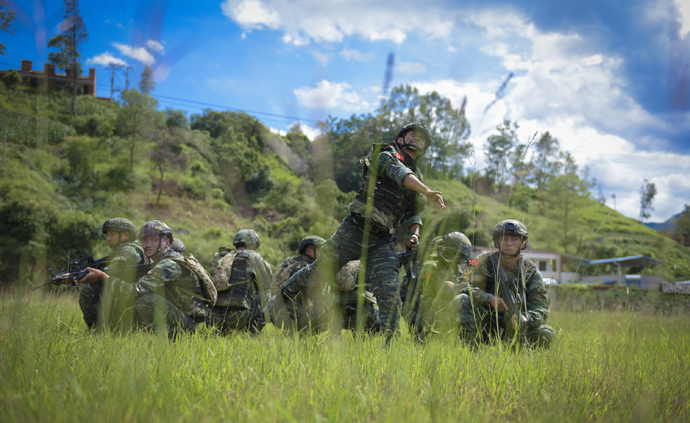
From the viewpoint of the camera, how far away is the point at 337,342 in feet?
7.94

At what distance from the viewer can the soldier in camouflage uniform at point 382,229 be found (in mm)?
3414

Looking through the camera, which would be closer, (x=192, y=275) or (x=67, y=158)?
(x=192, y=275)

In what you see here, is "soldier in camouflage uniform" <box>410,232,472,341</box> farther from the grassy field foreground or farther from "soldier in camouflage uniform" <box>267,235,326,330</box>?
the grassy field foreground


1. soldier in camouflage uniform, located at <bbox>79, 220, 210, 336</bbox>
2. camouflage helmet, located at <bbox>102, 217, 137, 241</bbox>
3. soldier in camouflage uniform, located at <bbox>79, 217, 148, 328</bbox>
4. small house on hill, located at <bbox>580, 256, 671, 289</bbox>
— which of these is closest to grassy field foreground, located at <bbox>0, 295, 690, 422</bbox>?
soldier in camouflage uniform, located at <bbox>79, 220, 210, 336</bbox>

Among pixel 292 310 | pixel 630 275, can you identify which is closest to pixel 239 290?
pixel 292 310

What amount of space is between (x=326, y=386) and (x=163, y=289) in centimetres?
312

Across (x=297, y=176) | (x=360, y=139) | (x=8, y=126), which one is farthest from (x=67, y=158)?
(x=360, y=139)

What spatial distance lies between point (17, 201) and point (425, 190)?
22.8 metres

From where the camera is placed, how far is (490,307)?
3477 mm

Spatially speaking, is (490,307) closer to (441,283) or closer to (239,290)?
(441,283)

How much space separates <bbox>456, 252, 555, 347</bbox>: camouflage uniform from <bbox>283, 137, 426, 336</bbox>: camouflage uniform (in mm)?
758

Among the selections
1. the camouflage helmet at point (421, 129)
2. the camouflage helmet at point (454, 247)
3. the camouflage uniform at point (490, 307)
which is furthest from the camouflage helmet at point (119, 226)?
the camouflage uniform at point (490, 307)

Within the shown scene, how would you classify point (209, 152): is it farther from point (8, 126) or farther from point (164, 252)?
point (164, 252)

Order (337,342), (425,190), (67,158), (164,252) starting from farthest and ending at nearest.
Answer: (67,158) → (164,252) → (425,190) → (337,342)
